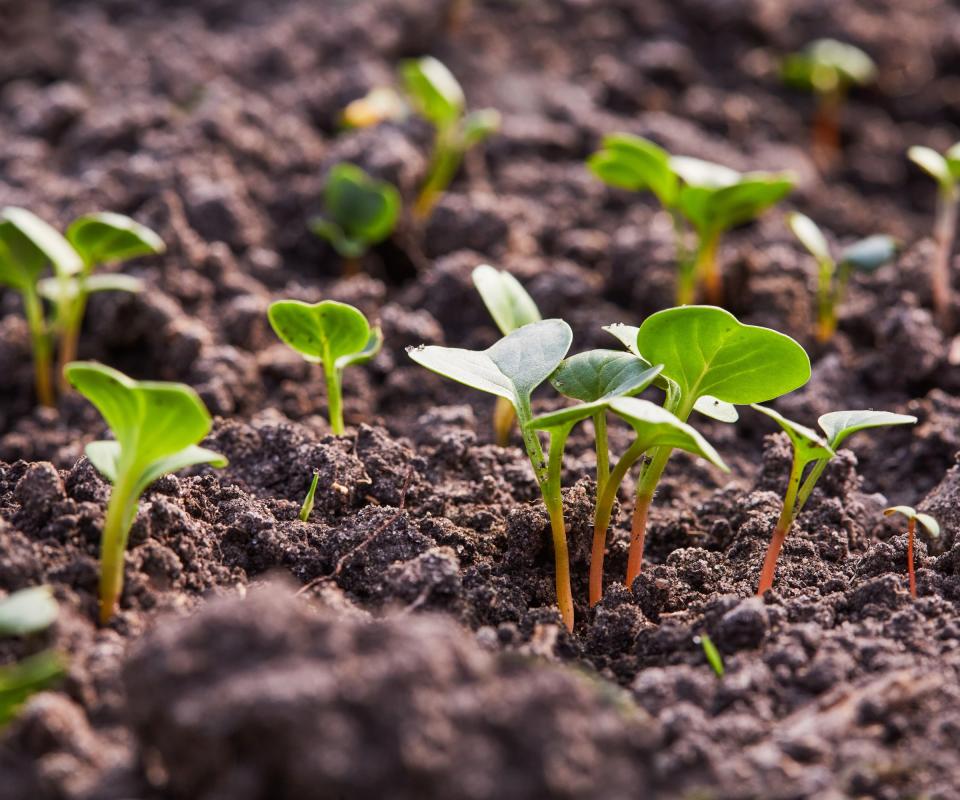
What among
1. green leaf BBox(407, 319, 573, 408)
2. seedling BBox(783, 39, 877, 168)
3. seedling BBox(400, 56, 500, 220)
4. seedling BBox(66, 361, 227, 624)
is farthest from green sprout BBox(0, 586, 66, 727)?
seedling BBox(783, 39, 877, 168)

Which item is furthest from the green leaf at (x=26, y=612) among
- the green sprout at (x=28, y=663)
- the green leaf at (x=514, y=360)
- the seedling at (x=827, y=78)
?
the seedling at (x=827, y=78)

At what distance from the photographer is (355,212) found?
2.90 metres

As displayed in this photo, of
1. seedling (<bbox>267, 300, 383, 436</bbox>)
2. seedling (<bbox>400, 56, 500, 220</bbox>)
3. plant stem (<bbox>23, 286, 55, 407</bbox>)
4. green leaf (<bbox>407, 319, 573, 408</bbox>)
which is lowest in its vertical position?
plant stem (<bbox>23, 286, 55, 407</bbox>)

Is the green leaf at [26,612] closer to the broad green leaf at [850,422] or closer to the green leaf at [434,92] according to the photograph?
the broad green leaf at [850,422]

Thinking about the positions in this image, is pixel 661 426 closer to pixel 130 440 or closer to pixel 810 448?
pixel 810 448

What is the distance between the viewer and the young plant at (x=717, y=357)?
61.6 inches

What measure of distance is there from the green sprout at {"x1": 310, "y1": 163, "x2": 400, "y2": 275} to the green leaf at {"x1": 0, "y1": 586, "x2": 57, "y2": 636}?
1688 millimetres

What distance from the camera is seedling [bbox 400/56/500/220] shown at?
3.06 meters

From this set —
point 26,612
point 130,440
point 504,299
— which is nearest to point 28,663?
point 26,612

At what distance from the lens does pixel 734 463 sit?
229 centimetres

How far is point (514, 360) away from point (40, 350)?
1.33m

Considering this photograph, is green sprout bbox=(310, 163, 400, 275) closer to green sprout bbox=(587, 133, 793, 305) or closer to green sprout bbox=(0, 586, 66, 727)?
green sprout bbox=(587, 133, 793, 305)

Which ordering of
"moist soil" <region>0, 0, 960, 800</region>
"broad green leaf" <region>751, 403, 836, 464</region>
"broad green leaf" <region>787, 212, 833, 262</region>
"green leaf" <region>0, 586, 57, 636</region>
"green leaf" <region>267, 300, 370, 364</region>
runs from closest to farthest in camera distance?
"moist soil" <region>0, 0, 960, 800</region>
"green leaf" <region>0, 586, 57, 636</region>
"broad green leaf" <region>751, 403, 836, 464</region>
"green leaf" <region>267, 300, 370, 364</region>
"broad green leaf" <region>787, 212, 833, 262</region>

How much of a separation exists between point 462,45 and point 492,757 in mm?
3564
